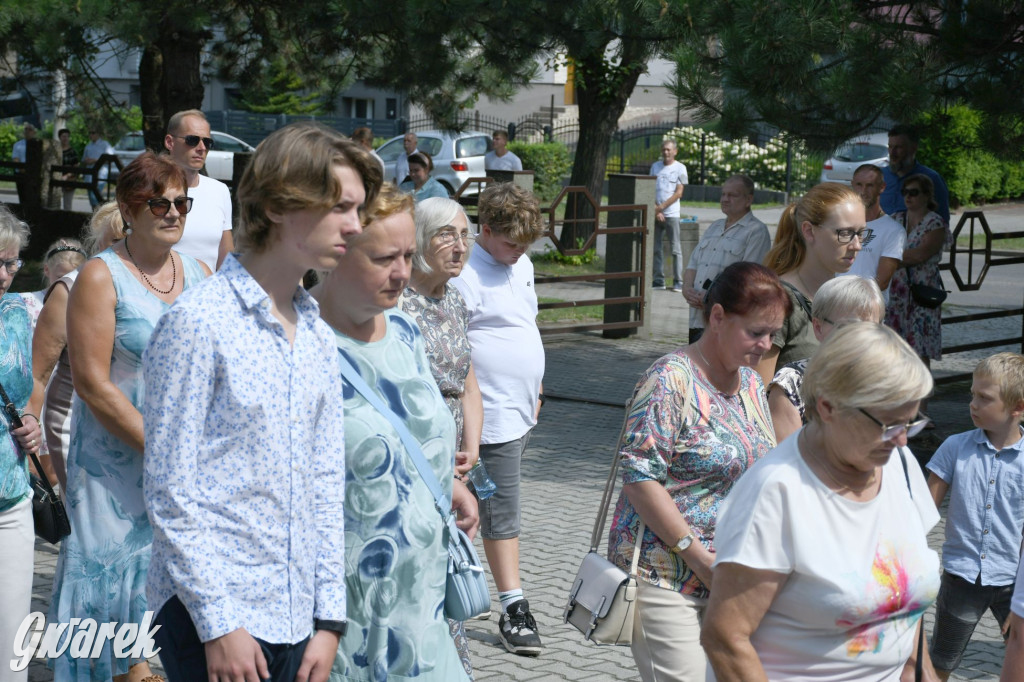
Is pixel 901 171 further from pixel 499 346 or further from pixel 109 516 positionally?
pixel 109 516

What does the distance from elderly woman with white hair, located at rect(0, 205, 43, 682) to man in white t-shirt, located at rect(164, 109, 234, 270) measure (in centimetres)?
201

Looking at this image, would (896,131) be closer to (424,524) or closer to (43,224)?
(424,524)

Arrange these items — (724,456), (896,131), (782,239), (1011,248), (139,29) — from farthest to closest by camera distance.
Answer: (1011,248)
(139,29)
(896,131)
(782,239)
(724,456)

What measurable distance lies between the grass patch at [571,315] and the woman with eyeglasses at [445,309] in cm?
944

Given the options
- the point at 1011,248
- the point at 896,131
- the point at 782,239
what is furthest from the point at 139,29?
the point at 1011,248

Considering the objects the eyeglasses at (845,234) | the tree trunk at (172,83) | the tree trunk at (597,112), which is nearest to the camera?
the eyeglasses at (845,234)

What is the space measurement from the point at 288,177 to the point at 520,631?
3.19m

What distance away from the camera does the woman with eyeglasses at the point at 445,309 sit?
433 centimetres

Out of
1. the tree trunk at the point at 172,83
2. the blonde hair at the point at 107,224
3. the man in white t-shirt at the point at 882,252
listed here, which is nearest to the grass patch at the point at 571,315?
the tree trunk at the point at 172,83

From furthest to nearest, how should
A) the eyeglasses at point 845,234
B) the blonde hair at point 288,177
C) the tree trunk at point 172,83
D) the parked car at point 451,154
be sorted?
the parked car at point 451,154, the tree trunk at point 172,83, the eyeglasses at point 845,234, the blonde hair at point 288,177

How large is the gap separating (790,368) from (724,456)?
513 millimetres

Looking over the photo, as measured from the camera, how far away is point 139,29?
1098cm

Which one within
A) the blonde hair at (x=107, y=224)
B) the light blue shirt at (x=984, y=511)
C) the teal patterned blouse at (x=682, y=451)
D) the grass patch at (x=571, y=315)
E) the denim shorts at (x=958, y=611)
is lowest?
the grass patch at (x=571, y=315)

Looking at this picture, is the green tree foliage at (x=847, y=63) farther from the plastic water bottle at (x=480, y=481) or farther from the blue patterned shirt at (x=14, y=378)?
the blue patterned shirt at (x=14, y=378)
